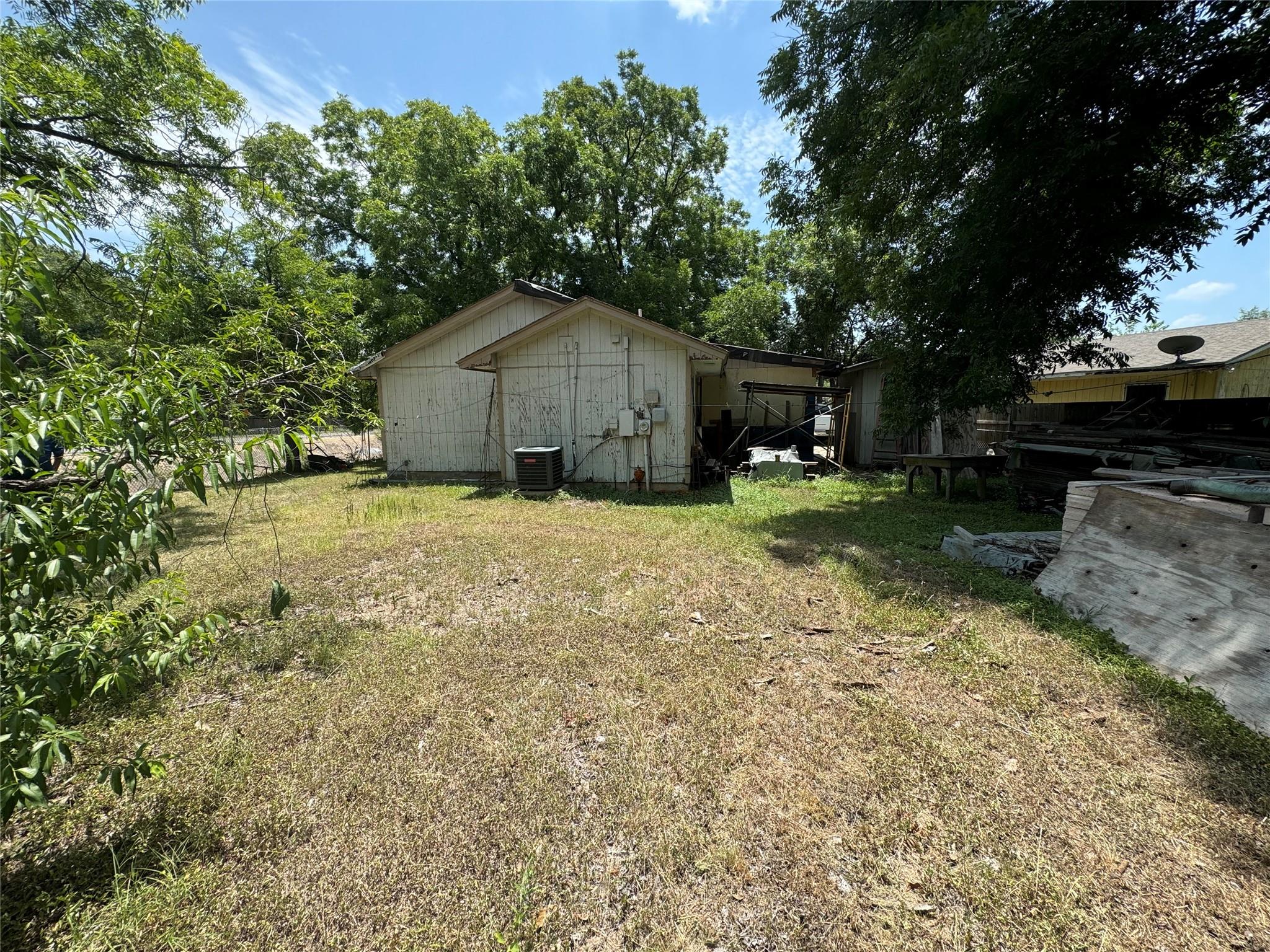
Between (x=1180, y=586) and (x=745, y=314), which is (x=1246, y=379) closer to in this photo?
(x=1180, y=586)

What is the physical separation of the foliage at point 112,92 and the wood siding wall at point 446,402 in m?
5.08

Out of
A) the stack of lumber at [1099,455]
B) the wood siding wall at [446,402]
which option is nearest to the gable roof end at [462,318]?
the wood siding wall at [446,402]

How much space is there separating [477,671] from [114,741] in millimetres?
1927

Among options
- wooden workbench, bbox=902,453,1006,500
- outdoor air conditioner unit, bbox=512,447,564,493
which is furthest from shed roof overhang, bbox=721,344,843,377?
outdoor air conditioner unit, bbox=512,447,564,493

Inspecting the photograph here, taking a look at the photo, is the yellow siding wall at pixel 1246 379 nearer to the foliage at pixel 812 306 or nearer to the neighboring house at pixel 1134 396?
the neighboring house at pixel 1134 396

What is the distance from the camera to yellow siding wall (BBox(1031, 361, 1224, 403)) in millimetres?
10141

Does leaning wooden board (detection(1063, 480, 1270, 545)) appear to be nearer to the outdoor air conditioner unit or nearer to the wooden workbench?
the wooden workbench

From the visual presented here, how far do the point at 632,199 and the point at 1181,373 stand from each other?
20768 millimetres

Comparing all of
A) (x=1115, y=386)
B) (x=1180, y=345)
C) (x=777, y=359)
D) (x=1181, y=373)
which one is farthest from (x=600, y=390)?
(x=1115, y=386)

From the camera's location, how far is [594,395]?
991 cm

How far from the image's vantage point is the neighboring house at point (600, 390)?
9.33 meters

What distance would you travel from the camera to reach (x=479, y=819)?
2115 mm

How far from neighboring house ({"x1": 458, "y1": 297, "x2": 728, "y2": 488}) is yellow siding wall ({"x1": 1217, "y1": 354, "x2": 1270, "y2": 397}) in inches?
405

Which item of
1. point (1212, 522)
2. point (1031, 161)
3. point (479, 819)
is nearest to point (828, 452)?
point (1031, 161)
